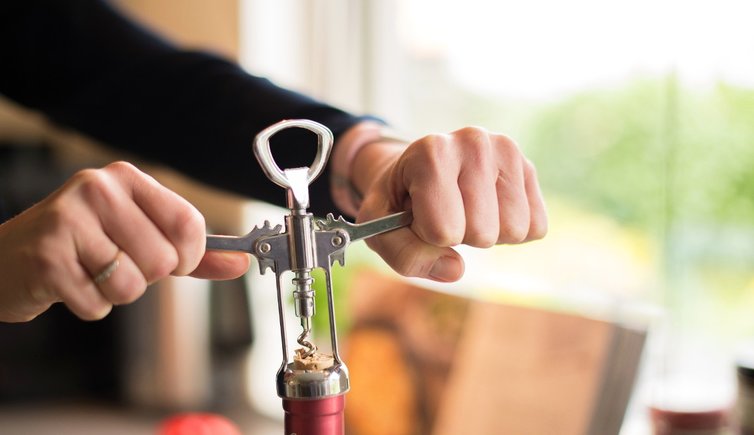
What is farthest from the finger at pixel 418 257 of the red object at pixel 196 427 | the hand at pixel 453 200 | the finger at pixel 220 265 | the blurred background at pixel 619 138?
the red object at pixel 196 427

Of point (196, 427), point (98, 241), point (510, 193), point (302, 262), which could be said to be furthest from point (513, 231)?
point (196, 427)

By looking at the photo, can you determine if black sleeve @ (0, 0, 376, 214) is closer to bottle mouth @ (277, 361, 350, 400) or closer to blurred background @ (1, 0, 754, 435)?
bottle mouth @ (277, 361, 350, 400)

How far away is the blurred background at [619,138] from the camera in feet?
3.87

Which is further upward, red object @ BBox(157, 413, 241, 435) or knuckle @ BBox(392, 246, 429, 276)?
red object @ BBox(157, 413, 241, 435)

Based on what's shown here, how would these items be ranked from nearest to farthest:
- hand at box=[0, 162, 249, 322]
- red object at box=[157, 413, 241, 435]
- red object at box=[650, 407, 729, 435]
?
hand at box=[0, 162, 249, 322] < red object at box=[650, 407, 729, 435] < red object at box=[157, 413, 241, 435]

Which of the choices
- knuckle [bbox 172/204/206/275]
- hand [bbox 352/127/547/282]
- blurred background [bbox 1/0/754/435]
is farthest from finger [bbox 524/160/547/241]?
blurred background [bbox 1/0/754/435]

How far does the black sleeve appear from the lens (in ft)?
2.76

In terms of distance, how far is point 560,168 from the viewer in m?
1.42

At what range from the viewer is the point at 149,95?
99 centimetres

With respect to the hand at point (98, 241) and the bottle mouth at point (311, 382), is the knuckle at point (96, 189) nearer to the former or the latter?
the hand at point (98, 241)

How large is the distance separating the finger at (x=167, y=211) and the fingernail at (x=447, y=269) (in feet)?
0.56

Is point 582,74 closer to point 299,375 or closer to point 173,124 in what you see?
point 173,124

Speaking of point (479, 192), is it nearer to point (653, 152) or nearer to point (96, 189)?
point (96, 189)

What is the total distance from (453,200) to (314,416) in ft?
0.51
